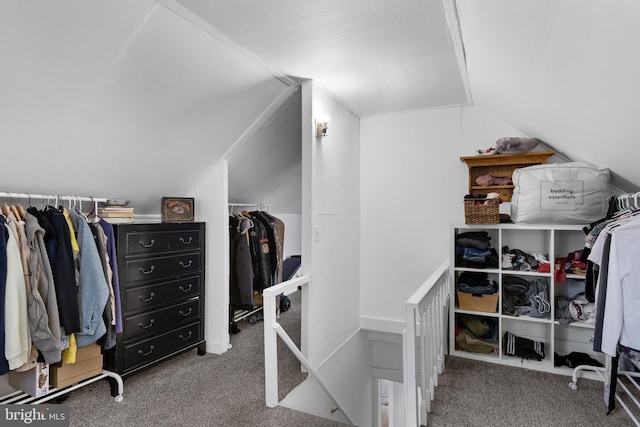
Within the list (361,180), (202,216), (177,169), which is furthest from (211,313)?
(361,180)

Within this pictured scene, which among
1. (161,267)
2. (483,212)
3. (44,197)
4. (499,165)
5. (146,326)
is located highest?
(499,165)

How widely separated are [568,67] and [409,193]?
2041mm

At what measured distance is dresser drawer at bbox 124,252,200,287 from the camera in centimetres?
254

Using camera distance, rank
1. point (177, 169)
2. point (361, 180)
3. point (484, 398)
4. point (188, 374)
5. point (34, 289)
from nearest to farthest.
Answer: point (34, 289)
point (484, 398)
point (188, 374)
point (177, 169)
point (361, 180)

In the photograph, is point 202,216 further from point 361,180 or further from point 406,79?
point 406,79

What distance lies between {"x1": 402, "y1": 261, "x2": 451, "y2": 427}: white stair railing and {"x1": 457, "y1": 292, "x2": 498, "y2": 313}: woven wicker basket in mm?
273

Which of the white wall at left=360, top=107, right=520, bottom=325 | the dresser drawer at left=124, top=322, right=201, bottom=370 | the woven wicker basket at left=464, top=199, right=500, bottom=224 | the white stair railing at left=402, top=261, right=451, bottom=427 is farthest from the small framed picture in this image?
the woven wicker basket at left=464, top=199, right=500, bottom=224

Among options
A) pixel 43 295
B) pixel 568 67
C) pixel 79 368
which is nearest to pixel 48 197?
pixel 43 295

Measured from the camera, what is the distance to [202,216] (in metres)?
3.21

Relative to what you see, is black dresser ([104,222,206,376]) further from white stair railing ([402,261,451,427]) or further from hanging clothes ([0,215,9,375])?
white stair railing ([402,261,451,427])

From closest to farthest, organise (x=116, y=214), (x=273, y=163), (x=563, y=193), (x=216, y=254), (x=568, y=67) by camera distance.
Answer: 1. (x=568, y=67)
2. (x=116, y=214)
3. (x=563, y=193)
4. (x=216, y=254)
5. (x=273, y=163)

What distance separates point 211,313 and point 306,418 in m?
1.38

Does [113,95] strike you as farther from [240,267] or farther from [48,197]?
[240,267]

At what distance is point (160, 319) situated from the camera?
2.72m
